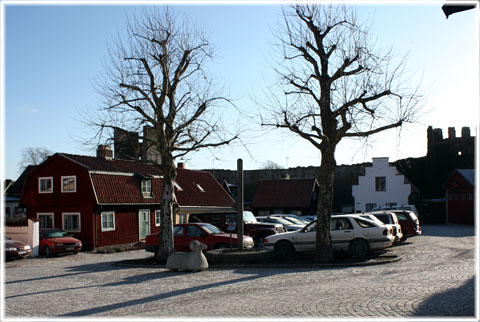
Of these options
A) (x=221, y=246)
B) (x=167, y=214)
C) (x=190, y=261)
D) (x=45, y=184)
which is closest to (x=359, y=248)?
(x=221, y=246)

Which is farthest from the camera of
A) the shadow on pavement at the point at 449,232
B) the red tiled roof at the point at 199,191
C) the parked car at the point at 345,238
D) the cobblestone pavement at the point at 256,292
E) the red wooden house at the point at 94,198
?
the red tiled roof at the point at 199,191

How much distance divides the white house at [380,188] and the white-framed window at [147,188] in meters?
23.4

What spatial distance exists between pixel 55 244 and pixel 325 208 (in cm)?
1559

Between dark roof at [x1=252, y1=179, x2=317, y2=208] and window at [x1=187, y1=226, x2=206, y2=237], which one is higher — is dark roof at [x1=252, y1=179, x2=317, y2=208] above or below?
above

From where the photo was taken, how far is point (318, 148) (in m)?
18.1

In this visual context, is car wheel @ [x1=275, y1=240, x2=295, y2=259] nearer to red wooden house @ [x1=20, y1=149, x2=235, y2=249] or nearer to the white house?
red wooden house @ [x1=20, y1=149, x2=235, y2=249]

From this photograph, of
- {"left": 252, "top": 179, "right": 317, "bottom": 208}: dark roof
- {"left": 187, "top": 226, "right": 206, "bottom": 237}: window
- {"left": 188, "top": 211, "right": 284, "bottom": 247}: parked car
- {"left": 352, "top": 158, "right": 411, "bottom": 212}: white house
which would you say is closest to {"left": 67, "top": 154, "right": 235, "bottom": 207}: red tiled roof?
{"left": 188, "top": 211, "right": 284, "bottom": 247}: parked car

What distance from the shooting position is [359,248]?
1903cm

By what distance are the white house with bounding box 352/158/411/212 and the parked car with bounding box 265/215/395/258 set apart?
31.2 meters

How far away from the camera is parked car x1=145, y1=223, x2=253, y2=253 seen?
21.7m

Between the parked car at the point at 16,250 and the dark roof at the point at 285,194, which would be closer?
the parked car at the point at 16,250

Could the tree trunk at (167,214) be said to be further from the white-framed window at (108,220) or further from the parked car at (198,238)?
the white-framed window at (108,220)

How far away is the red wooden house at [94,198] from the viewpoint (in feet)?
102

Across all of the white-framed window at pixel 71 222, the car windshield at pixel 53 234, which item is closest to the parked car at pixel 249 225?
the car windshield at pixel 53 234
